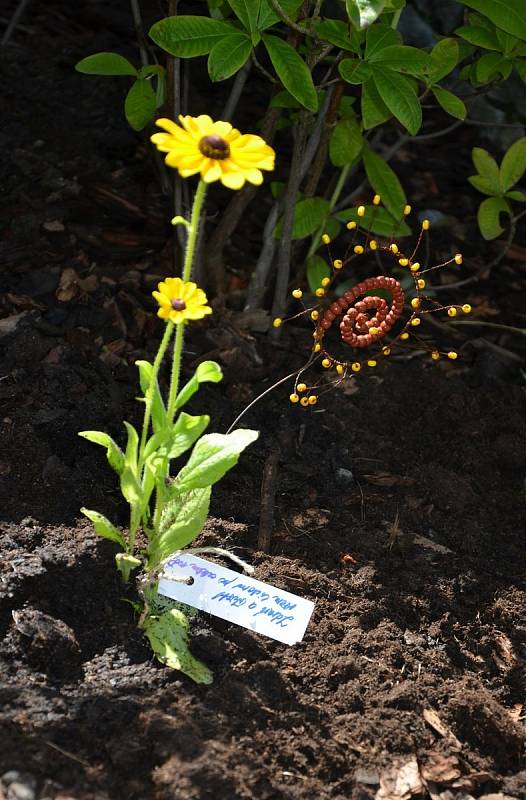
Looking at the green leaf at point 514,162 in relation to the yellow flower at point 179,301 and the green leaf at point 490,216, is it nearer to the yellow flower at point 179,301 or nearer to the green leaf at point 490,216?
the green leaf at point 490,216

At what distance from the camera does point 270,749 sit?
1372 millimetres

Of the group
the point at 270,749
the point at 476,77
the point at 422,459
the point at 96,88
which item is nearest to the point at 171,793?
the point at 270,749

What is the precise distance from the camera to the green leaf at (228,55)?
1.64 metres

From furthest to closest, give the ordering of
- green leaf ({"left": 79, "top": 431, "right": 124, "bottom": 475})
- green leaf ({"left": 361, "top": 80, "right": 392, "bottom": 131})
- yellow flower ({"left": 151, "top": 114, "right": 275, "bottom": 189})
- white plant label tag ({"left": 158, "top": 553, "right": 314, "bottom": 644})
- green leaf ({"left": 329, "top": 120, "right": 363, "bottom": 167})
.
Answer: green leaf ({"left": 329, "top": 120, "right": 363, "bottom": 167}), green leaf ({"left": 361, "top": 80, "right": 392, "bottom": 131}), white plant label tag ({"left": 158, "top": 553, "right": 314, "bottom": 644}), green leaf ({"left": 79, "top": 431, "right": 124, "bottom": 475}), yellow flower ({"left": 151, "top": 114, "right": 275, "bottom": 189})

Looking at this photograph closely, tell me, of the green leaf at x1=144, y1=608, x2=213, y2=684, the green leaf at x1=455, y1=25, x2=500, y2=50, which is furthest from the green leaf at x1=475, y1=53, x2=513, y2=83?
the green leaf at x1=144, y1=608, x2=213, y2=684

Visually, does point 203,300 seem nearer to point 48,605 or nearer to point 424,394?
point 48,605

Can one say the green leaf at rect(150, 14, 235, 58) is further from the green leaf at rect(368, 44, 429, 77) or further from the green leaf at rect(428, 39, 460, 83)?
the green leaf at rect(428, 39, 460, 83)

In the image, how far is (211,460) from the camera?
1.45 meters

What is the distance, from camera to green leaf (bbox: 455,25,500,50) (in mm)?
1861

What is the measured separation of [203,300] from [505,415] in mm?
1109

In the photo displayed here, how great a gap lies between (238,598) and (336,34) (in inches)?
41.9

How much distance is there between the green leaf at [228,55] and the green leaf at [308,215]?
0.50 metres

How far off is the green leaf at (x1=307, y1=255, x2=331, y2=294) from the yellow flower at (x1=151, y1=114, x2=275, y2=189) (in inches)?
38.3

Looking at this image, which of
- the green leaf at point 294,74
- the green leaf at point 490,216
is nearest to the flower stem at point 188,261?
the green leaf at point 294,74
